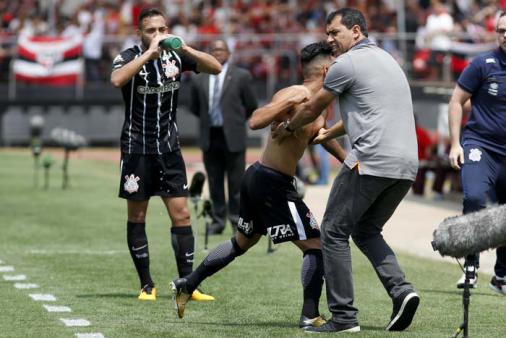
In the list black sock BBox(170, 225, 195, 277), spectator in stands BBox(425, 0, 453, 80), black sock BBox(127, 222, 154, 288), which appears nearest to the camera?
black sock BBox(170, 225, 195, 277)

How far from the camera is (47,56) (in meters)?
29.7

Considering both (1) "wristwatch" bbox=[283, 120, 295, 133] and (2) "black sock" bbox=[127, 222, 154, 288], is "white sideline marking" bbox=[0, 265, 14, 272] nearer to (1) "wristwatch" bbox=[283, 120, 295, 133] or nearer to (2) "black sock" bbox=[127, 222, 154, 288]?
(2) "black sock" bbox=[127, 222, 154, 288]

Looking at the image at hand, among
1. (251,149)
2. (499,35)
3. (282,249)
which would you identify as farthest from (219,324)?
(251,149)

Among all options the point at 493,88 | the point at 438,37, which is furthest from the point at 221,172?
the point at 438,37

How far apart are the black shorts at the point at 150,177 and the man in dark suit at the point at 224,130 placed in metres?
5.11

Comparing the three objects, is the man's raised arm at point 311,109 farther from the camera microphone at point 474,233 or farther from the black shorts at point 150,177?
the black shorts at point 150,177

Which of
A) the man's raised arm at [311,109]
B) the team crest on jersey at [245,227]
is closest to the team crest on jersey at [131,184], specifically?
the team crest on jersey at [245,227]

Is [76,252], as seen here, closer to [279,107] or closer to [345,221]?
[279,107]

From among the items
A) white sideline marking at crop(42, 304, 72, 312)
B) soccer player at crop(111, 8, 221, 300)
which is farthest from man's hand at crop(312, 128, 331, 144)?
white sideline marking at crop(42, 304, 72, 312)

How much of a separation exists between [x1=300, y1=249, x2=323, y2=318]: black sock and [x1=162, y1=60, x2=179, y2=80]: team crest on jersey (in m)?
1.89

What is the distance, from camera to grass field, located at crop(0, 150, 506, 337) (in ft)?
28.1

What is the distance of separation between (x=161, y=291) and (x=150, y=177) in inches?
44.8

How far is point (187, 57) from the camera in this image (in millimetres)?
9672

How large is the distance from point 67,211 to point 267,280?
6.89 metres
